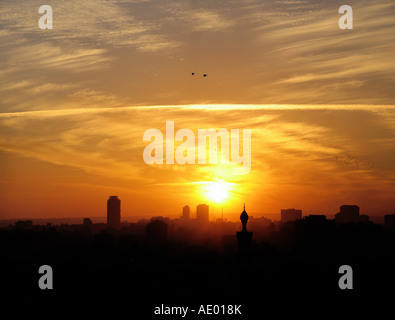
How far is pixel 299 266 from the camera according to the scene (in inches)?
7431

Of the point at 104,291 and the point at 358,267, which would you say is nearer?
the point at 104,291
